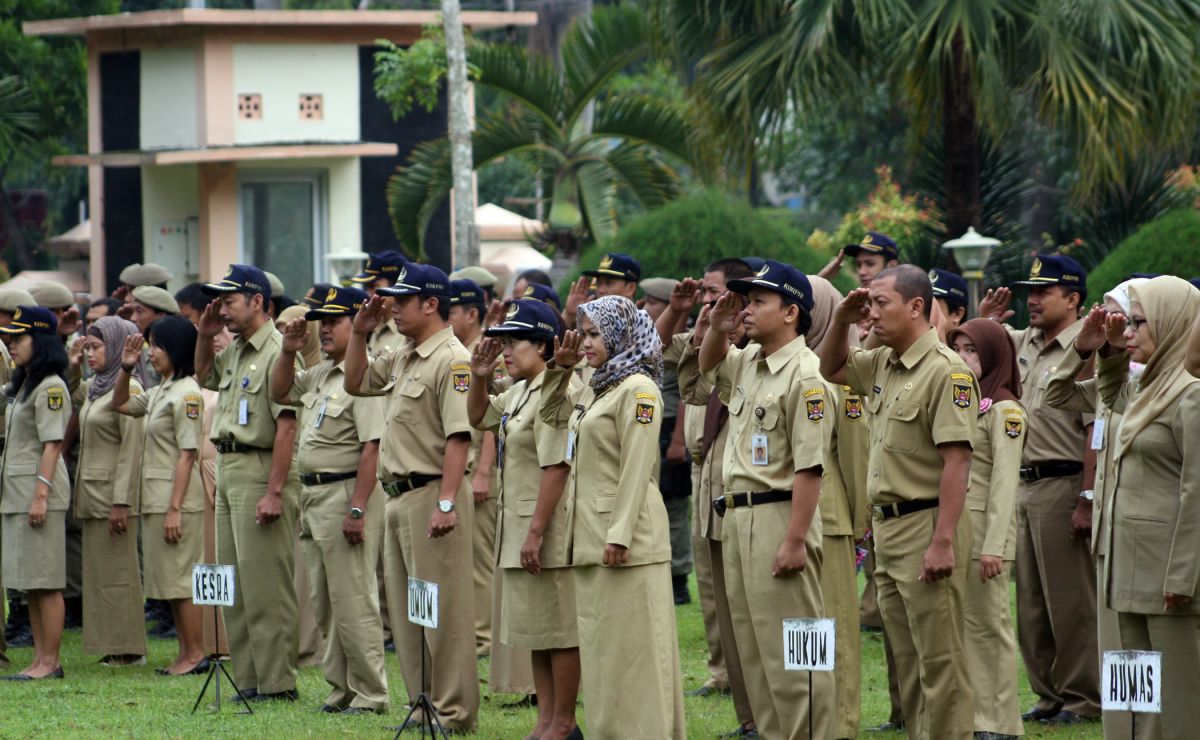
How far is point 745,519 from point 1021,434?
1524 mm

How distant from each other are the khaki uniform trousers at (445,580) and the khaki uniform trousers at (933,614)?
2265mm

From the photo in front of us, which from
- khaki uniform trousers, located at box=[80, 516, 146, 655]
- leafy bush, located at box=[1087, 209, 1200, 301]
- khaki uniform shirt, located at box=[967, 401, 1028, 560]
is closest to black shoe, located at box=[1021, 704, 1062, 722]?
khaki uniform shirt, located at box=[967, 401, 1028, 560]

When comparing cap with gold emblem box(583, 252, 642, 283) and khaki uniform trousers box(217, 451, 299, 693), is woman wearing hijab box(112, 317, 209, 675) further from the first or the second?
cap with gold emblem box(583, 252, 642, 283)

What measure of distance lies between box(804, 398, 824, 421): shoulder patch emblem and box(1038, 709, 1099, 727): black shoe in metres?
2.69

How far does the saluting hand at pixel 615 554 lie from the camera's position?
7.14 metres

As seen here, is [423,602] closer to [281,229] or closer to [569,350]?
[569,350]

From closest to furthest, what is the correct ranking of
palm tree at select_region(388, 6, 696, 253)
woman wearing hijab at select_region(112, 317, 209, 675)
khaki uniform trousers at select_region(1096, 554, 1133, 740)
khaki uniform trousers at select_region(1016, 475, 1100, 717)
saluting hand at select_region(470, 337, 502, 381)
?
1. khaki uniform trousers at select_region(1096, 554, 1133, 740)
2. saluting hand at select_region(470, 337, 502, 381)
3. khaki uniform trousers at select_region(1016, 475, 1100, 717)
4. woman wearing hijab at select_region(112, 317, 209, 675)
5. palm tree at select_region(388, 6, 696, 253)

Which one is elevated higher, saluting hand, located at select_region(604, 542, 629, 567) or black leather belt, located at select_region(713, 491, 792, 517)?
black leather belt, located at select_region(713, 491, 792, 517)

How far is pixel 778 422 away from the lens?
723 centimetres

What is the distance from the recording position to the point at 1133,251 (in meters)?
13.0

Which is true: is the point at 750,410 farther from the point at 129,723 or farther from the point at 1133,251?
the point at 1133,251

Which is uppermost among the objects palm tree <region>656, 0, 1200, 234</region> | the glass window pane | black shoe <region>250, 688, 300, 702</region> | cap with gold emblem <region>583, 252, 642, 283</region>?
palm tree <region>656, 0, 1200, 234</region>

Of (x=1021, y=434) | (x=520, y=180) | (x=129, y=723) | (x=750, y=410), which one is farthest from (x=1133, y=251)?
(x=520, y=180)

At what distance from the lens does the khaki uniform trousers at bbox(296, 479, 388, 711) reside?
353 inches
